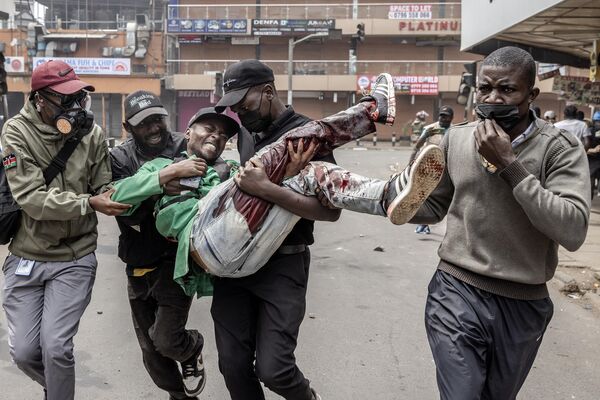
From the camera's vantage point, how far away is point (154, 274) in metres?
3.72

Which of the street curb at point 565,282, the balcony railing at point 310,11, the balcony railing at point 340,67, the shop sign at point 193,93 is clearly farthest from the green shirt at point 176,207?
the balcony railing at point 310,11

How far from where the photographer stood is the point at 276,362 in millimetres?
3129

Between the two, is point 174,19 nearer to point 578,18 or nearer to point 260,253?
point 578,18

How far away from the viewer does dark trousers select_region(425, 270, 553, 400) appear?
108 inches

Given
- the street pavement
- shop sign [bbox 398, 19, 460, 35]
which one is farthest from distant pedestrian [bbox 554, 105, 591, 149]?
shop sign [bbox 398, 19, 460, 35]

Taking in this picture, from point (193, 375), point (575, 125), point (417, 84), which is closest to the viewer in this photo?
point (193, 375)

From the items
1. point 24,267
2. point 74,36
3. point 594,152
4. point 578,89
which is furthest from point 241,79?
point 74,36

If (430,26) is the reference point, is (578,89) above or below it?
below

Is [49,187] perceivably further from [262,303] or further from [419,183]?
[419,183]

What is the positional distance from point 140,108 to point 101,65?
47005mm

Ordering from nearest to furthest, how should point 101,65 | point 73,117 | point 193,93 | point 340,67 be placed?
point 73,117 → point 340,67 → point 101,65 → point 193,93

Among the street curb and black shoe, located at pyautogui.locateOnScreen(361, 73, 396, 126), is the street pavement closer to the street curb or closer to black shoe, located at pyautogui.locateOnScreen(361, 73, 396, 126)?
the street curb

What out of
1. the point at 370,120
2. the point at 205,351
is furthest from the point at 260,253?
the point at 205,351

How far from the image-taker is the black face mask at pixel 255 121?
337 centimetres
